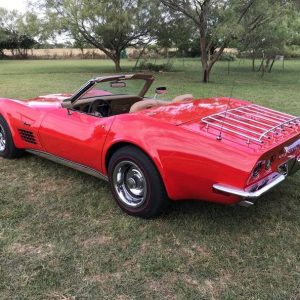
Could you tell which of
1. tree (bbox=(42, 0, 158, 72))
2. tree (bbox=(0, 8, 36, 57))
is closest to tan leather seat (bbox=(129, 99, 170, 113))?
tree (bbox=(42, 0, 158, 72))

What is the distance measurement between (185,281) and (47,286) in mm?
936

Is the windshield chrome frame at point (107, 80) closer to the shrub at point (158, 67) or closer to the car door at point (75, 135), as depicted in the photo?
the car door at point (75, 135)

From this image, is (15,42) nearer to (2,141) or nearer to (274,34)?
(274,34)

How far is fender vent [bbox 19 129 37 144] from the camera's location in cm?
439

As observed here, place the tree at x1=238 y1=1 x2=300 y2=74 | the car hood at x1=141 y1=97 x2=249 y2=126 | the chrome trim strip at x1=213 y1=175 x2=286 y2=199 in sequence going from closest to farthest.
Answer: the chrome trim strip at x1=213 y1=175 x2=286 y2=199 → the car hood at x1=141 y1=97 x2=249 y2=126 → the tree at x1=238 y1=1 x2=300 y2=74

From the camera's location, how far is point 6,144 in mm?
4828

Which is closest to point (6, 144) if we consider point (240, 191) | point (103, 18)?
point (240, 191)

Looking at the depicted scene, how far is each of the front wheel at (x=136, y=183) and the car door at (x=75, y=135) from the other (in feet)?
0.83

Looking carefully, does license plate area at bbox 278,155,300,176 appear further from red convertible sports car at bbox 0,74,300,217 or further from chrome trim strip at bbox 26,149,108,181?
chrome trim strip at bbox 26,149,108,181

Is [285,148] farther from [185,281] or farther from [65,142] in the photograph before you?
[65,142]

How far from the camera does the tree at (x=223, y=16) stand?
1477cm

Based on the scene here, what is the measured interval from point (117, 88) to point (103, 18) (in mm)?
18723

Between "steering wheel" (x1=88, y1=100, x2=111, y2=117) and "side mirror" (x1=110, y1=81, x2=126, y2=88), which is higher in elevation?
"side mirror" (x1=110, y1=81, x2=126, y2=88)

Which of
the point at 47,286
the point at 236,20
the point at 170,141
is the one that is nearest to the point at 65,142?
the point at 170,141
